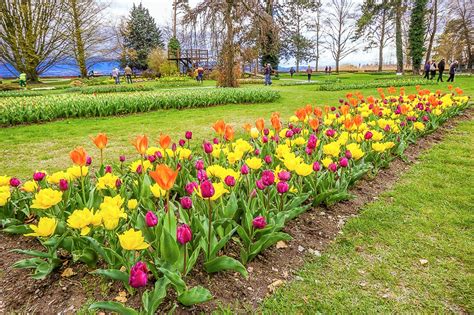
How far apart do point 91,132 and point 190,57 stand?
3007 cm

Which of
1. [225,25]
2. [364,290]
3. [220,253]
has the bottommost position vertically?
[364,290]

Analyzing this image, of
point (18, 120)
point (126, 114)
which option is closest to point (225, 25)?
point (126, 114)

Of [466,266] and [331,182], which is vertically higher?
[331,182]

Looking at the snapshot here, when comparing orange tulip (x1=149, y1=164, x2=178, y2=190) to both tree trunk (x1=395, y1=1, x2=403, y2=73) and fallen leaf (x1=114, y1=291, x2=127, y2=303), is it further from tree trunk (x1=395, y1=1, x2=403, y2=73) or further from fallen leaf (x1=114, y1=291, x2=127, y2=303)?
tree trunk (x1=395, y1=1, x2=403, y2=73)

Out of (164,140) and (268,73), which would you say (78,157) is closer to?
(164,140)

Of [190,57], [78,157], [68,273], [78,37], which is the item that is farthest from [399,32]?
[68,273]

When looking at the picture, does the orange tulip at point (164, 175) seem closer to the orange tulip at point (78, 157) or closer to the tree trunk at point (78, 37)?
the orange tulip at point (78, 157)

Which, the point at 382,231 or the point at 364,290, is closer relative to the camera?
the point at 364,290

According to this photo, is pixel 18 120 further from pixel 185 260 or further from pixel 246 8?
pixel 246 8

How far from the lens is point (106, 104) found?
34.3ft

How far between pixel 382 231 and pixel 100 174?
257 cm

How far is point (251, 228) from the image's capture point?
2.31 meters

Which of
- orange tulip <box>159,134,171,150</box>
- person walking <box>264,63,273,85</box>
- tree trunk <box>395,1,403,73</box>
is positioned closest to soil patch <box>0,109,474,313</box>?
orange tulip <box>159,134,171,150</box>

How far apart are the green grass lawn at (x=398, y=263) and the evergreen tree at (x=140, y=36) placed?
45.0 m
